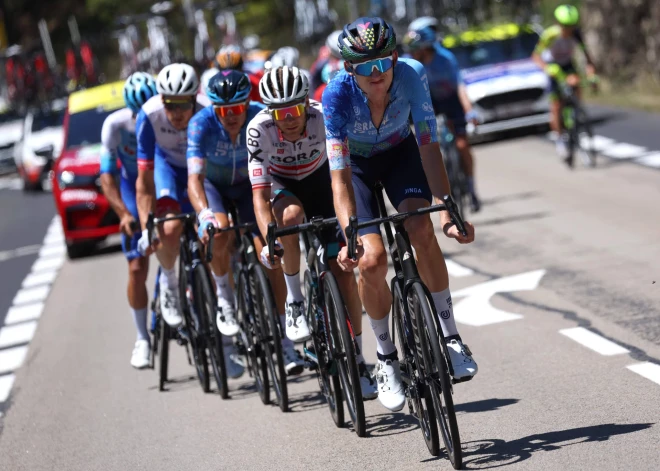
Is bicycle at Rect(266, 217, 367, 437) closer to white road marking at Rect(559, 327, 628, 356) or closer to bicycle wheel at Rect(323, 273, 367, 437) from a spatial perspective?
bicycle wheel at Rect(323, 273, 367, 437)

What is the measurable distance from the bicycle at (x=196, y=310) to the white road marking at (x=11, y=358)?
2173mm

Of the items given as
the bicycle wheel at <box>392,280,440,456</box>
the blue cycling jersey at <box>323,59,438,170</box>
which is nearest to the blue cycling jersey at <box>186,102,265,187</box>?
the blue cycling jersey at <box>323,59,438,170</box>

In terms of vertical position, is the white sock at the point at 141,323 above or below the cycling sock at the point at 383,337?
below

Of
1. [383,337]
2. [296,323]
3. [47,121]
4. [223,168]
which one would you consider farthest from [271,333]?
[47,121]

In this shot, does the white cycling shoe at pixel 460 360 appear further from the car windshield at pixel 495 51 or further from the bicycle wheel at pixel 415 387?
the car windshield at pixel 495 51

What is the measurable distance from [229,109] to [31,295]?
7.68m

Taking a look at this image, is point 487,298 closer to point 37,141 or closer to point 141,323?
point 141,323

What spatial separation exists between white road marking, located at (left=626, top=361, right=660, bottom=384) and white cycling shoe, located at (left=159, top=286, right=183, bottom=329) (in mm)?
3386

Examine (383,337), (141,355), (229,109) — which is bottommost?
(141,355)

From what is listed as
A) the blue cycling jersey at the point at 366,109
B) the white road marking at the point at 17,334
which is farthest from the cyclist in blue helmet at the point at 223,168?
the white road marking at the point at 17,334

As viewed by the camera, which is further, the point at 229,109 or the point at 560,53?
the point at 560,53

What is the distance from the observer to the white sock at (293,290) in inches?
320

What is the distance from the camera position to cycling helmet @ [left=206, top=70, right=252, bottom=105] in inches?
334

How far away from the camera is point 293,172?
811 centimetres
